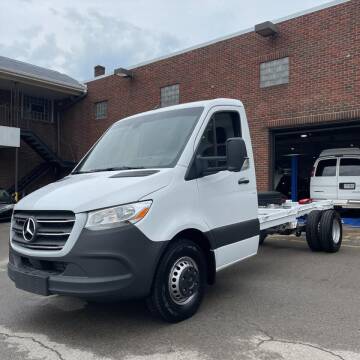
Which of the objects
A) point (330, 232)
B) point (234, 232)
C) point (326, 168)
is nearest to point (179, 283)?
point (234, 232)

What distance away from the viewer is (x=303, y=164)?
27266mm

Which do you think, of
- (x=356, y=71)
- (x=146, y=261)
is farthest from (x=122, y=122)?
(x=356, y=71)

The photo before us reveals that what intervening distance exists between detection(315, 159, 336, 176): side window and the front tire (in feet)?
32.9

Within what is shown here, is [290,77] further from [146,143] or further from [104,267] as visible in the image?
[104,267]

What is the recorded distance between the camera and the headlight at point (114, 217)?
149 inches

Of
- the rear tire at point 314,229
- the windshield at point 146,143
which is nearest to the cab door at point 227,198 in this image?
the windshield at point 146,143

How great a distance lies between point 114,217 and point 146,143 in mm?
1408

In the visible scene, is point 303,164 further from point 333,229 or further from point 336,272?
point 336,272

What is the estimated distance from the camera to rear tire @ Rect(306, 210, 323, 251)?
799 cm

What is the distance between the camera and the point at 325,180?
13.4m

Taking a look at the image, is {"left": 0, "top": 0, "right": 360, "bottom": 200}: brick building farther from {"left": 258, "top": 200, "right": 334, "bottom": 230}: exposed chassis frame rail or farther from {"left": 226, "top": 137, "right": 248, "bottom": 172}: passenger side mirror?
{"left": 226, "top": 137, "right": 248, "bottom": 172}: passenger side mirror

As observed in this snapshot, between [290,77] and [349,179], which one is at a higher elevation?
[290,77]

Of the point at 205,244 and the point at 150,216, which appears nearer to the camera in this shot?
the point at 150,216

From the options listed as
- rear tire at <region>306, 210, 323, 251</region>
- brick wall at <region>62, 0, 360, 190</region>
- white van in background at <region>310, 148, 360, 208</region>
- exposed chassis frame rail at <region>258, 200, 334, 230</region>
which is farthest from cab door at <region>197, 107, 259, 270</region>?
brick wall at <region>62, 0, 360, 190</region>
